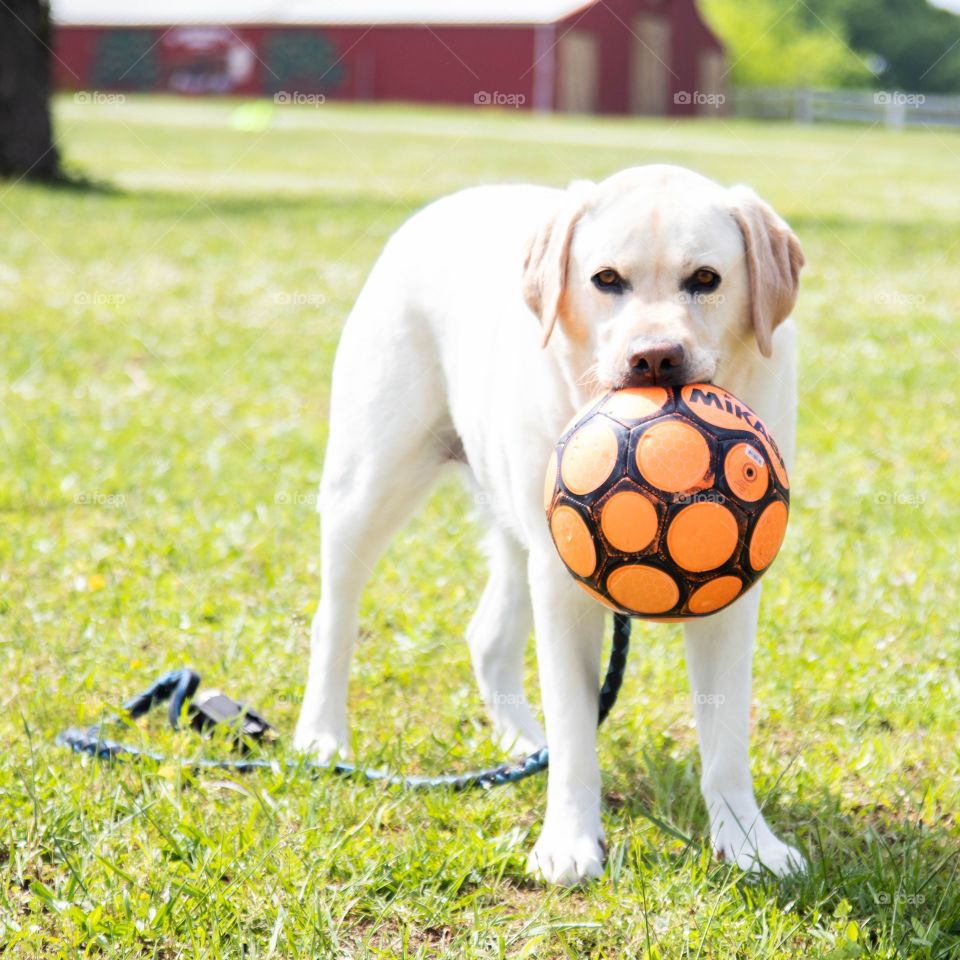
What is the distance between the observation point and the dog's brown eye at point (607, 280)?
3137 mm

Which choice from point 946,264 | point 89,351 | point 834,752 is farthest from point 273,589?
point 946,264

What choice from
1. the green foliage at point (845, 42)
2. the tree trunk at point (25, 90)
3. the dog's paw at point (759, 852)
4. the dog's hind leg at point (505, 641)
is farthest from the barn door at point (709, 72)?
the dog's paw at point (759, 852)

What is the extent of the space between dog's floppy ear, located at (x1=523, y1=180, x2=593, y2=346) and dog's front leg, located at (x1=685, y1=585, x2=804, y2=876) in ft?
2.90

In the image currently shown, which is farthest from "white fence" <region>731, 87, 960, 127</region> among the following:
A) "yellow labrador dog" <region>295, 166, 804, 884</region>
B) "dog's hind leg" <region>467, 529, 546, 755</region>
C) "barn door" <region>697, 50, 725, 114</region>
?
"yellow labrador dog" <region>295, 166, 804, 884</region>

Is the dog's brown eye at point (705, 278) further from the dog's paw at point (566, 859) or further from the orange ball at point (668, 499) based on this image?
the dog's paw at point (566, 859)

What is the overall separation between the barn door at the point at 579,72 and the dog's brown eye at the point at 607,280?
43675mm

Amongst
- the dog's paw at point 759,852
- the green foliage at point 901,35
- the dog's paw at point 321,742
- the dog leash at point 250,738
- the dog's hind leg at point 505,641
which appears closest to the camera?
the dog's paw at point 759,852

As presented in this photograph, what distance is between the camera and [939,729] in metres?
4.05

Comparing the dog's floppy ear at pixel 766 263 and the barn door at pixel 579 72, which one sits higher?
the dog's floppy ear at pixel 766 263

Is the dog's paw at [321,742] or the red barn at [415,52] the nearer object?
the dog's paw at [321,742]

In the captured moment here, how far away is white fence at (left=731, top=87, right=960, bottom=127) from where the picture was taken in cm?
4825

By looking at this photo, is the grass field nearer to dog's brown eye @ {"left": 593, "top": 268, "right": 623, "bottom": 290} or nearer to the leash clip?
the leash clip

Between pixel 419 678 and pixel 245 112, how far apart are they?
37.4m

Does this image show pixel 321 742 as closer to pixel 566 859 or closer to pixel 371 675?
pixel 371 675
